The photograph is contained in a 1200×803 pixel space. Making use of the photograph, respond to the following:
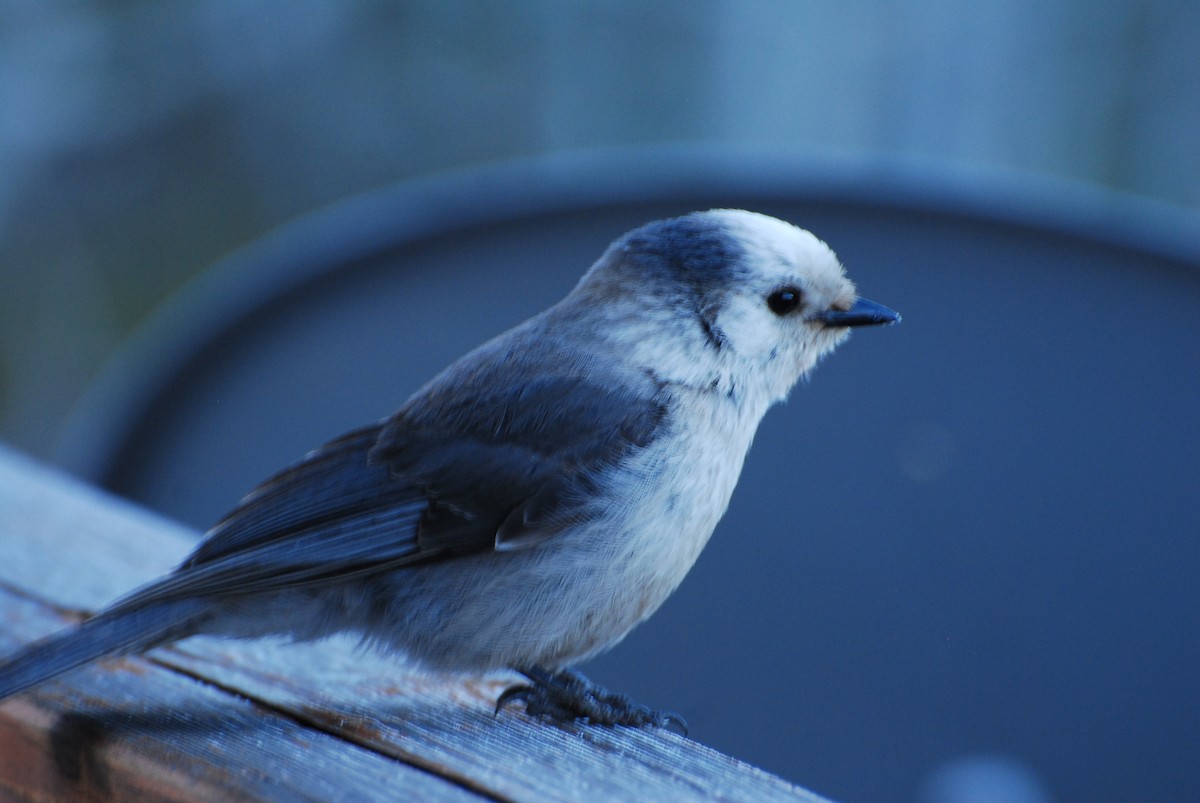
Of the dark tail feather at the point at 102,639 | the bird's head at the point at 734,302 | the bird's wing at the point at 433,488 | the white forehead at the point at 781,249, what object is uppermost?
the white forehead at the point at 781,249

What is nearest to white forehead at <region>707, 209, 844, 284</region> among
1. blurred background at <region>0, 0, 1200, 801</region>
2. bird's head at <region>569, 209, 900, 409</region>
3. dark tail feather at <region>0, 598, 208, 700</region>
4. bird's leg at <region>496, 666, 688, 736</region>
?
bird's head at <region>569, 209, 900, 409</region>

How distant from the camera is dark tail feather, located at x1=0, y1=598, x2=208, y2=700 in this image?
164 centimetres

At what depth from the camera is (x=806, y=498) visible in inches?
97.3

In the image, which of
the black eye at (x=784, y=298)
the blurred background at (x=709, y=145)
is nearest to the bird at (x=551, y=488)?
the black eye at (x=784, y=298)

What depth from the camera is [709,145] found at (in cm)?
474

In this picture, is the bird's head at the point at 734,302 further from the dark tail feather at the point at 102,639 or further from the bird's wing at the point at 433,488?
the dark tail feather at the point at 102,639

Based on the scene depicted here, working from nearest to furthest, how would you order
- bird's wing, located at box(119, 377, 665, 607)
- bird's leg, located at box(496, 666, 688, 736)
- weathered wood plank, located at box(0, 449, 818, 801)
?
weathered wood plank, located at box(0, 449, 818, 801), bird's leg, located at box(496, 666, 688, 736), bird's wing, located at box(119, 377, 665, 607)

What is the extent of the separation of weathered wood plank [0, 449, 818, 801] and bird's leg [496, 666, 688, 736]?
5 centimetres

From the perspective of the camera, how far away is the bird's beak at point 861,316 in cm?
222

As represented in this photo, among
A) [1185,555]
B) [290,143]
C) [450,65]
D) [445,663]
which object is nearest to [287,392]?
[445,663]

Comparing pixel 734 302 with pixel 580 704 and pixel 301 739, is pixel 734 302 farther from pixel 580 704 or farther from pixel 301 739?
pixel 301 739

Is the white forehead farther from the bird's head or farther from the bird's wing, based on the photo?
the bird's wing

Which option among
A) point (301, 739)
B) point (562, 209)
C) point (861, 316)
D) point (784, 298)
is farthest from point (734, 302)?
point (301, 739)

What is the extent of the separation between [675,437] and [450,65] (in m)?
4.38
